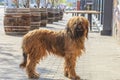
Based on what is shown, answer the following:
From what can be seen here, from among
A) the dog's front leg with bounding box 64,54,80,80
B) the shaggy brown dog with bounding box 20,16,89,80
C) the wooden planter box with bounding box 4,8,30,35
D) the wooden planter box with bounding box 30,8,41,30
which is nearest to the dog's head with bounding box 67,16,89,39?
the shaggy brown dog with bounding box 20,16,89,80

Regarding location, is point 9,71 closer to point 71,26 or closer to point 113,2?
point 71,26

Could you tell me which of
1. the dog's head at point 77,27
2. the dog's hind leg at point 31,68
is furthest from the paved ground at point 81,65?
the dog's head at point 77,27

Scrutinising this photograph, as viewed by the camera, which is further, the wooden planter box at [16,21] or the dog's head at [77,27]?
the wooden planter box at [16,21]

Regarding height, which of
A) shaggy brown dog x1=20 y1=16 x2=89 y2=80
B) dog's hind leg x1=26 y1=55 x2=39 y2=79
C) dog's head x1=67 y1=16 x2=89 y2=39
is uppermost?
dog's head x1=67 y1=16 x2=89 y2=39

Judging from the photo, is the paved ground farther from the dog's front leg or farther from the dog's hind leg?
the dog's front leg

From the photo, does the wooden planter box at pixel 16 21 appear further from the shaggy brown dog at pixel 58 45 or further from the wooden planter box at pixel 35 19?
the shaggy brown dog at pixel 58 45

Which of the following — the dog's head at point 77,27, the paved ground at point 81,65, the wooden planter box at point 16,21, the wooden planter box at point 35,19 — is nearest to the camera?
the dog's head at point 77,27

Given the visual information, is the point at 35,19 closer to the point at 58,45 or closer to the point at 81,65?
the point at 81,65

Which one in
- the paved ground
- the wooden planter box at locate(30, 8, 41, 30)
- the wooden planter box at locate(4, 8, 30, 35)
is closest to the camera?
the paved ground

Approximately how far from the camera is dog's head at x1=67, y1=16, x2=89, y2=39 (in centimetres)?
849

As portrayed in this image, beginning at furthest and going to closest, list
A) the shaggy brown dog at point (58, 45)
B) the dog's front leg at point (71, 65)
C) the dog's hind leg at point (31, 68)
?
1. the dog's hind leg at point (31, 68)
2. the dog's front leg at point (71, 65)
3. the shaggy brown dog at point (58, 45)

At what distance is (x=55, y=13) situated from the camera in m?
33.1

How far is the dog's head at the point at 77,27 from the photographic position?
8492mm

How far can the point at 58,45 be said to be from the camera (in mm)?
8836
